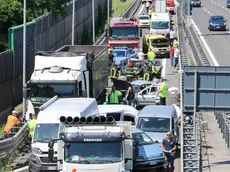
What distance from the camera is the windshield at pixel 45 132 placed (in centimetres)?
2267

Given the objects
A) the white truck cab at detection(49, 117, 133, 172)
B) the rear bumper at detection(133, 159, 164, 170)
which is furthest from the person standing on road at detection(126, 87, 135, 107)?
the white truck cab at detection(49, 117, 133, 172)

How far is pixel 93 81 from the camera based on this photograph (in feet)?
104

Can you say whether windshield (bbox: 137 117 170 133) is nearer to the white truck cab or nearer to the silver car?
the white truck cab

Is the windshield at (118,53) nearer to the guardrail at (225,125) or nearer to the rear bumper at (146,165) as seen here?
the guardrail at (225,125)

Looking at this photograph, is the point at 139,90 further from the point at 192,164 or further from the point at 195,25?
the point at 195,25

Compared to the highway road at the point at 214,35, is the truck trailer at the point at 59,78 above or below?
above

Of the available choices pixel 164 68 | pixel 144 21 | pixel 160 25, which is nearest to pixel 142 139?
pixel 164 68

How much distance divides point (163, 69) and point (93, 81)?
18906 mm

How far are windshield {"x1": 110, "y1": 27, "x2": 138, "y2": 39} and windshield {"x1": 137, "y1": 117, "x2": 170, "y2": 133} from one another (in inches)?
1173

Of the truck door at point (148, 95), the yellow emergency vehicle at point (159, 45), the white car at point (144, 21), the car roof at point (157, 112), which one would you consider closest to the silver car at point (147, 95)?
the truck door at point (148, 95)

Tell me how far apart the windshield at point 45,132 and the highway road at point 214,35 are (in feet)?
94.0

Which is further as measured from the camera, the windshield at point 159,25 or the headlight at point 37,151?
the windshield at point 159,25

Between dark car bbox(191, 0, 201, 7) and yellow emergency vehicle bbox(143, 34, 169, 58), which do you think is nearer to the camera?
yellow emergency vehicle bbox(143, 34, 169, 58)

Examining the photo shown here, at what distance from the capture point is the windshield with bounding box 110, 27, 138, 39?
56.2 meters
